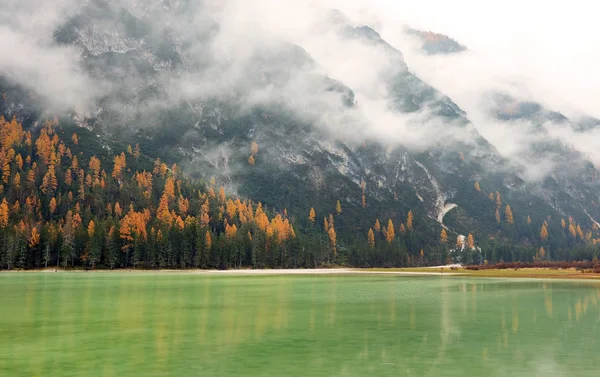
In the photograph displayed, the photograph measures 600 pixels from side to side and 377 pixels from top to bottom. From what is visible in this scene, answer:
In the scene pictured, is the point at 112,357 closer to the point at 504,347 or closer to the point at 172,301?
the point at 504,347

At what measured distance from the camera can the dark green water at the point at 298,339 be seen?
25078 mm

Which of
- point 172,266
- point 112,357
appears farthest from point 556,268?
point 112,357

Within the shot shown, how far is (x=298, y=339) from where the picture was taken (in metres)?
33.0

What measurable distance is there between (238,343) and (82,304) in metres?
30.5

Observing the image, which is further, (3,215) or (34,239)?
(3,215)

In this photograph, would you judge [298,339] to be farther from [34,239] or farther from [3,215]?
[3,215]

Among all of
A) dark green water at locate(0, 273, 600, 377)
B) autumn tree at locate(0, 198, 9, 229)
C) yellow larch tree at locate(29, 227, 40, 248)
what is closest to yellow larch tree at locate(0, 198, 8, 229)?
autumn tree at locate(0, 198, 9, 229)

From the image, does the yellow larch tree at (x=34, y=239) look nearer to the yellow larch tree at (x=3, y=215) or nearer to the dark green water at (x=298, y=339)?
the yellow larch tree at (x=3, y=215)

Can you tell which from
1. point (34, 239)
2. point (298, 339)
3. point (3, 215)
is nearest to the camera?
point (298, 339)

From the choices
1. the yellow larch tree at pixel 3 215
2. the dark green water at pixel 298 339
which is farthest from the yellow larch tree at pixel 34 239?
the dark green water at pixel 298 339

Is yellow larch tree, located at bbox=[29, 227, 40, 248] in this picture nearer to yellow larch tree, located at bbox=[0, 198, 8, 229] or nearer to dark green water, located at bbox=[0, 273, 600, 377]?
yellow larch tree, located at bbox=[0, 198, 8, 229]

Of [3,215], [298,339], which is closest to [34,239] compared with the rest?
[3,215]

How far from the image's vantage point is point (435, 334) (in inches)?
1388

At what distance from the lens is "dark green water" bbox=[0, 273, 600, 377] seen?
2508 cm
